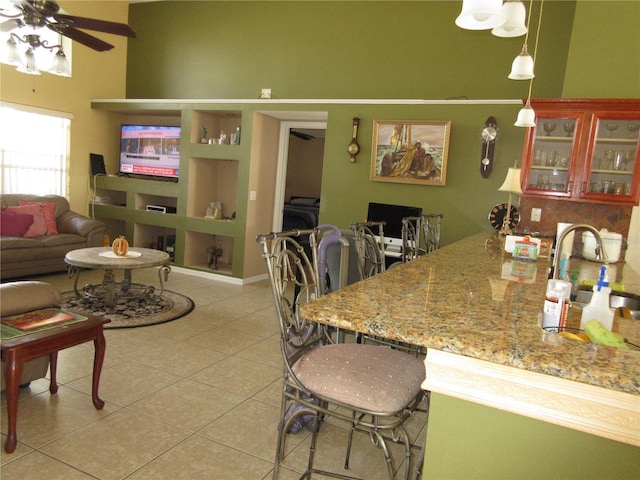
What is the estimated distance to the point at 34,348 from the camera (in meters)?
2.08

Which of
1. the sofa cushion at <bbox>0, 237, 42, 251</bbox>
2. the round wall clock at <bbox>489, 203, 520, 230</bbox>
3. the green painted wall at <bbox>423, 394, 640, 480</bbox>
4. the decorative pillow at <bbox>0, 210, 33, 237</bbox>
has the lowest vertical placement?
the sofa cushion at <bbox>0, 237, 42, 251</bbox>

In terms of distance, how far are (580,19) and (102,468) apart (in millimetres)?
4773

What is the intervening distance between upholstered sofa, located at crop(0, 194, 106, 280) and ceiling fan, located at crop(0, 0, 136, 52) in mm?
2396

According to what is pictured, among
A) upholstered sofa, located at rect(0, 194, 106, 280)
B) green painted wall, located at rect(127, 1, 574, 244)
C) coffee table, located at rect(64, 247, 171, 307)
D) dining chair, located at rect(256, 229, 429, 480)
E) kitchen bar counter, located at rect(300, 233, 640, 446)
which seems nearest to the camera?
kitchen bar counter, located at rect(300, 233, 640, 446)

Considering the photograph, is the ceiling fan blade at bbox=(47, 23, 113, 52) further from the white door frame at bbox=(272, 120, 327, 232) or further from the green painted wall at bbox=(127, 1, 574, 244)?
the white door frame at bbox=(272, 120, 327, 232)

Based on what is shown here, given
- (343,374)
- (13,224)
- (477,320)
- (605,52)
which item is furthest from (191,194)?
(477,320)

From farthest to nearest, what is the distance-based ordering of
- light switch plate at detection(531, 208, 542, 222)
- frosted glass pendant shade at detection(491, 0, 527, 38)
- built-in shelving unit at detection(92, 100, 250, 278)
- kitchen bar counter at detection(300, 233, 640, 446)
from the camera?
built-in shelving unit at detection(92, 100, 250, 278)
light switch plate at detection(531, 208, 542, 222)
frosted glass pendant shade at detection(491, 0, 527, 38)
kitchen bar counter at detection(300, 233, 640, 446)

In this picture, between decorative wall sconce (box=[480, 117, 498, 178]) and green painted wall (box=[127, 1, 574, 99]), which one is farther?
green painted wall (box=[127, 1, 574, 99])

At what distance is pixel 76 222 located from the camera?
18.5ft

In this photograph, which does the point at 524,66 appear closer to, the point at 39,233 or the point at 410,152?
the point at 410,152

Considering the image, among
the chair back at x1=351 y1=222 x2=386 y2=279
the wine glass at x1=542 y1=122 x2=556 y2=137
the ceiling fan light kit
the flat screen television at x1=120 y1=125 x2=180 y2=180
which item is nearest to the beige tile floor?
the chair back at x1=351 y1=222 x2=386 y2=279

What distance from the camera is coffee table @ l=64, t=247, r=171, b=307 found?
3.94 m

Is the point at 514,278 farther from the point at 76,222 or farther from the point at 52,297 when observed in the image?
the point at 76,222

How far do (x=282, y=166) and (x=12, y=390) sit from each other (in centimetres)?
460
